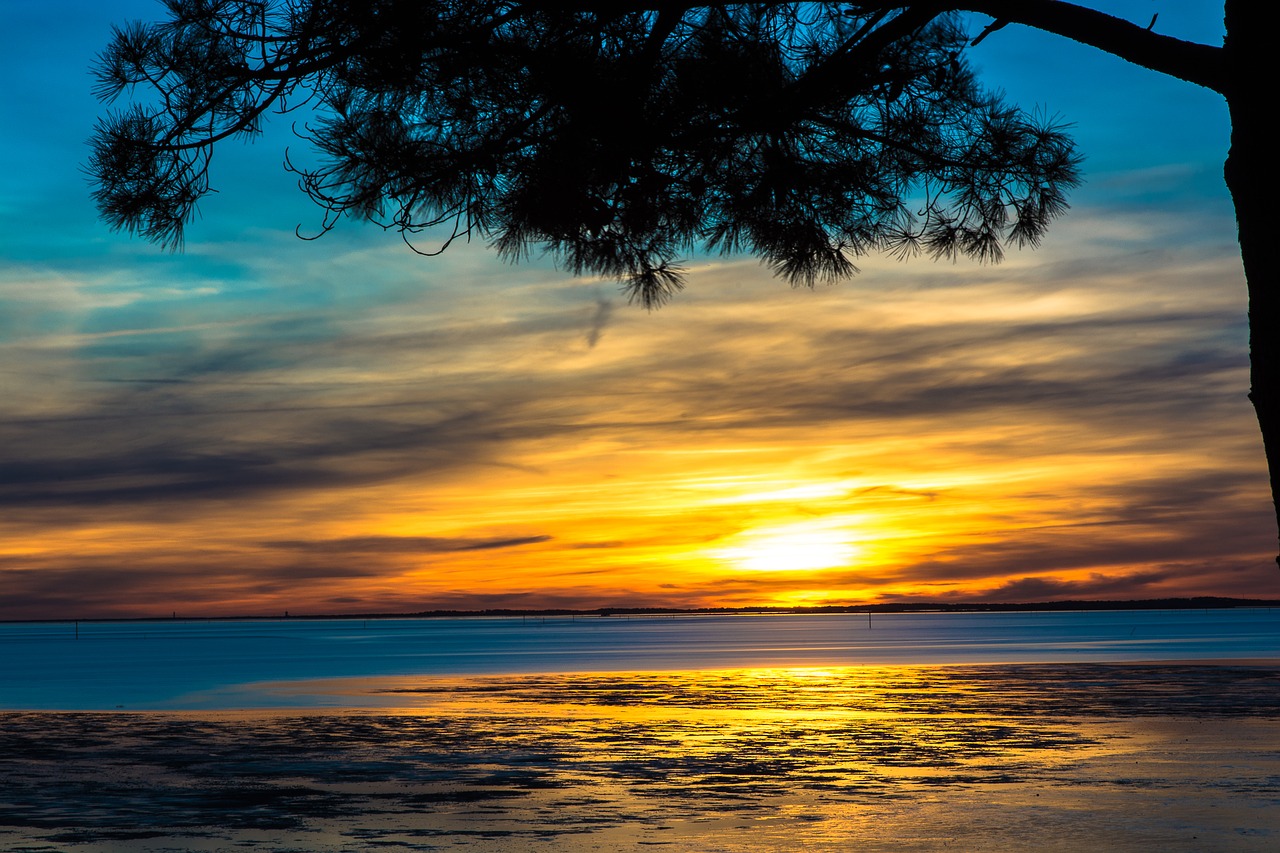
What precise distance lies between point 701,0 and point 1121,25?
199 centimetres

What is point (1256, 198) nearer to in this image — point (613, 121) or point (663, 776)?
point (613, 121)

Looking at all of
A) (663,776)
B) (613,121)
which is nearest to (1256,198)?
(613,121)

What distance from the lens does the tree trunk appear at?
4.62 metres

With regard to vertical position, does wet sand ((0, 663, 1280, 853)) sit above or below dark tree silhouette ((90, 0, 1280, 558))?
below

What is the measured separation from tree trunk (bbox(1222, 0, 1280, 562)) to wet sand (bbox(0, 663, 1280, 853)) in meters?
5.09

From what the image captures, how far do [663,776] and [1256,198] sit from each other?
354 inches

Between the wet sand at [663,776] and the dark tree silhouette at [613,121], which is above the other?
the dark tree silhouette at [613,121]

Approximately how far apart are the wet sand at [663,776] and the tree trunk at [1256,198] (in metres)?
5.09

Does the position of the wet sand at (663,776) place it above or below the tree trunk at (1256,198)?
below

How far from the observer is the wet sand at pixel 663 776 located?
30.6 ft

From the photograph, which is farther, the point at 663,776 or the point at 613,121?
the point at 663,776

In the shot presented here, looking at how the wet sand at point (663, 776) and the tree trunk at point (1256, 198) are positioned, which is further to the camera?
the wet sand at point (663, 776)

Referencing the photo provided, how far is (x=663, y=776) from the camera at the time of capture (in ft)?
41.2

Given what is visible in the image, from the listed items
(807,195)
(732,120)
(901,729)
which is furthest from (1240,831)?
(901,729)
